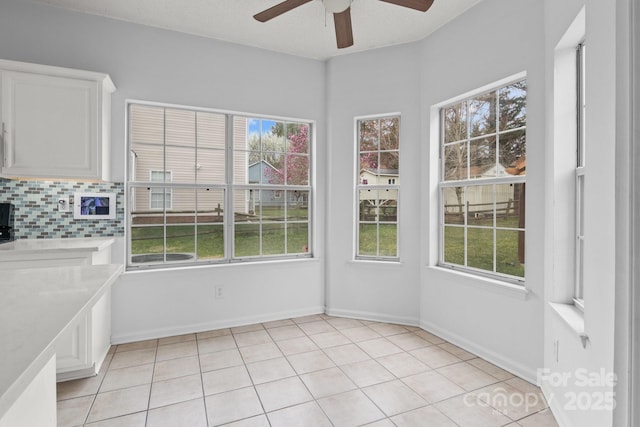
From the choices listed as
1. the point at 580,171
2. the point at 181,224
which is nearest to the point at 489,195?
the point at 580,171

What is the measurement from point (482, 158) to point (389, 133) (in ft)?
3.52

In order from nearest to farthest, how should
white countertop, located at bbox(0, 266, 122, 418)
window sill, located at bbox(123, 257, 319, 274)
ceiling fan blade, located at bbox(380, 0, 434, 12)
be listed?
white countertop, located at bbox(0, 266, 122, 418), ceiling fan blade, located at bbox(380, 0, 434, 12), window sill, located at bbox(123, 257, 319, 274)

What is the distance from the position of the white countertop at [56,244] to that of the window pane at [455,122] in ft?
10.4

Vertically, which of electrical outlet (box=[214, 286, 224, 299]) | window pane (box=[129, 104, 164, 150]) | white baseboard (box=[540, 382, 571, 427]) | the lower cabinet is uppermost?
window pane (box=[129, 104, 164, 150])

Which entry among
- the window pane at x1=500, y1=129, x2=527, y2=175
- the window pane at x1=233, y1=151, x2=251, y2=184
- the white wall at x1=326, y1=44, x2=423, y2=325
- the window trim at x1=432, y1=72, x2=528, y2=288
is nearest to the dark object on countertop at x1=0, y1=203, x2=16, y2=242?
the window pane at x1=233, y1=151, x2=251, y2=184

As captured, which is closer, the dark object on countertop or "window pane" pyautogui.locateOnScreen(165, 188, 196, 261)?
the dark object on countertop

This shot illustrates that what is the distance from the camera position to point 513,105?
8.80 ft

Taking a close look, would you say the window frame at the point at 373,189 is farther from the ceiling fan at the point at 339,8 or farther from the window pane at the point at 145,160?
the window pane at the point at 145,160

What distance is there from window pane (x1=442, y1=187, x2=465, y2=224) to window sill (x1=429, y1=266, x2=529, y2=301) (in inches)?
19.2

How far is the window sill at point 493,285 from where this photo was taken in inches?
98.0

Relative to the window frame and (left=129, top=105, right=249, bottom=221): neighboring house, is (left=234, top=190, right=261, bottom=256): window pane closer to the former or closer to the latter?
(left=129, top=105, right=249, bottom=221): neighboring house

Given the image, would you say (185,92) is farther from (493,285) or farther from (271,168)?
(493,285)

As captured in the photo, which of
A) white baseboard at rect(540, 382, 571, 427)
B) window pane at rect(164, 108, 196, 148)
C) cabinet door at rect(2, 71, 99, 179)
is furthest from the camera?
window pane at rect(164, 108, 196, 148)

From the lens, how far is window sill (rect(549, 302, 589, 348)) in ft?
5.40
